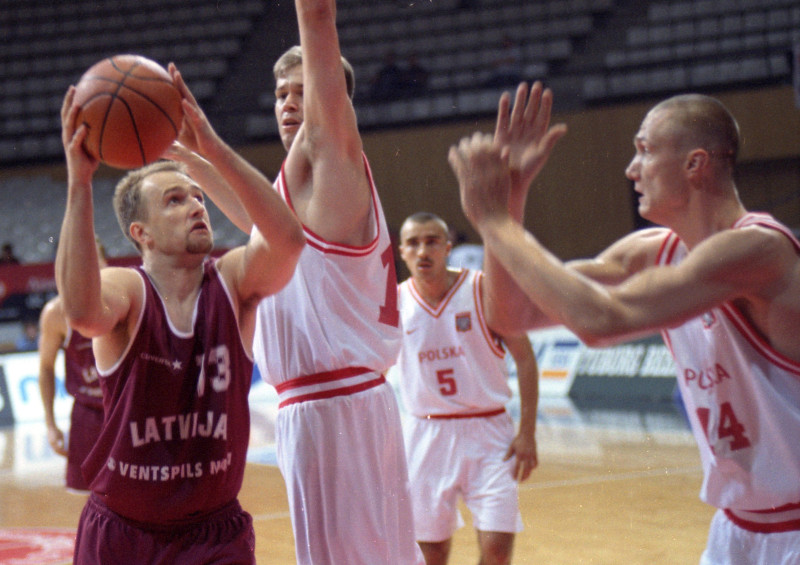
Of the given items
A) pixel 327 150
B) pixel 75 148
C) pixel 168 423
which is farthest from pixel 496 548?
pixel 75 148

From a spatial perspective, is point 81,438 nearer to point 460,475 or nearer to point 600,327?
point 460,475

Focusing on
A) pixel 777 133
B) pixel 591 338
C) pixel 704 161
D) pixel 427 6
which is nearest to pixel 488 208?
pixel 591 338

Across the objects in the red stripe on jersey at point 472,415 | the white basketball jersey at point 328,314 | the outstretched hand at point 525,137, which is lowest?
the red stripe on jersey at point 472,415

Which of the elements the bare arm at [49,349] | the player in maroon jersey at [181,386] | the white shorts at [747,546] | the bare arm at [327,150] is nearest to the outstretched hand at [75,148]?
the player in maroon jersey at [181,386]

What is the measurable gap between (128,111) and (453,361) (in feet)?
7.75

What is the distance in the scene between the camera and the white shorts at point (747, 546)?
222cm

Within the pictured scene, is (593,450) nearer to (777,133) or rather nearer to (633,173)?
(633,173)

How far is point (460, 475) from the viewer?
167 inches

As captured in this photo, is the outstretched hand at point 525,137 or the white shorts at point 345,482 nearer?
the outstretched hand at point 525,137

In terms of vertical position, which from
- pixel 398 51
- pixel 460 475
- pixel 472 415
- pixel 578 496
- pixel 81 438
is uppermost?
pixel 398 51

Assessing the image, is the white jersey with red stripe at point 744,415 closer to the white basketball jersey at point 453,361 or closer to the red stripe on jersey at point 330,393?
the red stripe on jersey at point 330,393

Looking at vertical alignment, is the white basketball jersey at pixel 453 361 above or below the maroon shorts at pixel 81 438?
above

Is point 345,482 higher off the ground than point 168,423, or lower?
lower

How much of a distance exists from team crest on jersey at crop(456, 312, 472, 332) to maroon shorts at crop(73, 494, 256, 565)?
205cm
